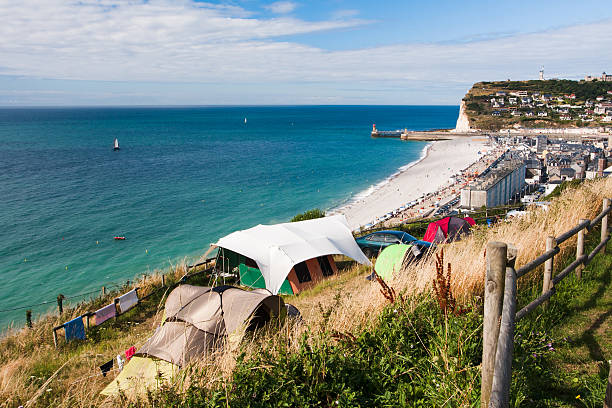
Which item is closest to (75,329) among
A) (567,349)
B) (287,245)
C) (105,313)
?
(105,313)

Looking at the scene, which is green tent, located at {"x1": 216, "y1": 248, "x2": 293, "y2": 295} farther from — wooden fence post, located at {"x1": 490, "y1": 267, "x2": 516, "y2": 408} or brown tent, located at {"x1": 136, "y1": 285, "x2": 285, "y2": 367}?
wooden fence post, located at {"x1": 490, "y1": 267, "x2": 516, "y2": 408}

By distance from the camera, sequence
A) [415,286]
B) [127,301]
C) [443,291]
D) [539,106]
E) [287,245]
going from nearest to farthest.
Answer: [443,291], [415,286], [127,301], [287,245], [539,106]

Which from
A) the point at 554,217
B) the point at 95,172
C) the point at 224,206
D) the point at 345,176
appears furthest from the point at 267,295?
the point at 95,172

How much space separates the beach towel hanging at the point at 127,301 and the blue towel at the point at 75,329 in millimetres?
1359

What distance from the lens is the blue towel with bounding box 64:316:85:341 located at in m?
10.5

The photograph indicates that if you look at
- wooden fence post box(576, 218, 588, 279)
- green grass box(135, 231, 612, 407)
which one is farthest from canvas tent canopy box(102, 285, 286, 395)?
wooden fence post box(576, 218, 588, 279)

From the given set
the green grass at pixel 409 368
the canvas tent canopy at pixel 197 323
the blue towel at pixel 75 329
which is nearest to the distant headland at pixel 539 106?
the canvas tent canopy at pixel 197 323

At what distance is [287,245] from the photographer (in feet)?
41.7

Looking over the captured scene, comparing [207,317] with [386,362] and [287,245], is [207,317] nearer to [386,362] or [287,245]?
[386,362]

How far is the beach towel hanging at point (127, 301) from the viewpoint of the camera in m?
12.0

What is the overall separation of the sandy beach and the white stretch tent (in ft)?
52.1

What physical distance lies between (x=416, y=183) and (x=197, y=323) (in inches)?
1750

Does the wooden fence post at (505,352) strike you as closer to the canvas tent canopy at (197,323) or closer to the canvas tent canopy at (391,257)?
the canvas tent canopy at (197,323)

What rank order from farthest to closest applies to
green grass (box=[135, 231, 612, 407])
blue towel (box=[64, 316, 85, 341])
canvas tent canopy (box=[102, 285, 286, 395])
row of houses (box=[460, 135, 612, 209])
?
row of houses (box=[460, 135, 612, 209]) → blue towel (box=[64, 316, 85, 341]) → canvas tent canopy (box=[102, 285, 286, 395]) → green grass (box=[135, 231, 612, 407])
